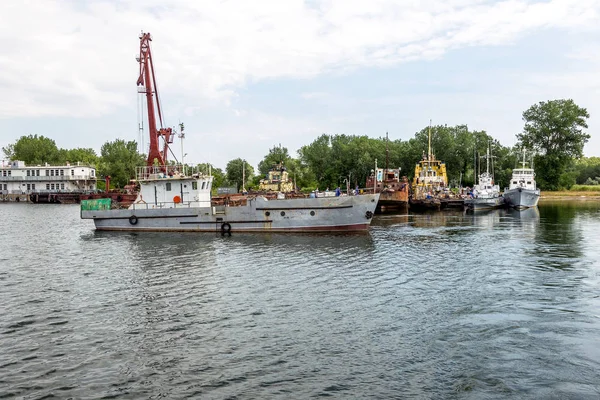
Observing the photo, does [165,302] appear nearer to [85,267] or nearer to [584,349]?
[85,267]

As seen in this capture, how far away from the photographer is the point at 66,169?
10181 cm

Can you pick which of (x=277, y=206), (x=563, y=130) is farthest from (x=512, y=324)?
(x=563, y=130)

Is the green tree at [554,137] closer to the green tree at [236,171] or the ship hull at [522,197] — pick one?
the ship hull at [522,197]

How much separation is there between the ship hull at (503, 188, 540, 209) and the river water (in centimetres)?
3838

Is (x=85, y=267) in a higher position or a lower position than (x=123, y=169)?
lower

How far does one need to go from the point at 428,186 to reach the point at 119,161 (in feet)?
269

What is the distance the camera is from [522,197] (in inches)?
2495

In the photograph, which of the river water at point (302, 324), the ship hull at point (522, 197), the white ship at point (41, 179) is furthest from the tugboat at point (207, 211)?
the white ship at point (41, 179)

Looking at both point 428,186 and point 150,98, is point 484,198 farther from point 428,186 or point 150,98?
point 150,98

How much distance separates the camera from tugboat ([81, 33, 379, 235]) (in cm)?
3519

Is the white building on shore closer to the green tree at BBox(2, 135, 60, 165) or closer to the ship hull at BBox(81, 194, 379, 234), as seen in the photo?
the green tree at BBox(2, 135, 60, 165)

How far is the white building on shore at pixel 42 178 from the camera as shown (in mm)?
101562

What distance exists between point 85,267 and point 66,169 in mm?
88725

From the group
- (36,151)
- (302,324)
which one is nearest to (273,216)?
(302,324)
